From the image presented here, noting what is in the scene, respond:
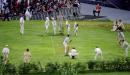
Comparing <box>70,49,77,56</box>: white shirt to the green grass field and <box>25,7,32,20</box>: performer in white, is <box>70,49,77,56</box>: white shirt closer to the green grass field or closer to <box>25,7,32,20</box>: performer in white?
the green grass field

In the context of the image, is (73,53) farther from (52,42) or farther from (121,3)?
(121,3)

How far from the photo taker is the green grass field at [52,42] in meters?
43.8

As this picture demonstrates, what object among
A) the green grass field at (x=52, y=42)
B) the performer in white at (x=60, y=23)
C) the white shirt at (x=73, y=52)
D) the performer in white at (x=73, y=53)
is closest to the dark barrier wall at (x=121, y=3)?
the green grass field at (x=52, y=42)

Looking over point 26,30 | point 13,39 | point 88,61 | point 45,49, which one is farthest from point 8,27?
point 88,61

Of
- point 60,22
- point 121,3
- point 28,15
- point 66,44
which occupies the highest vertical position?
point 60,22

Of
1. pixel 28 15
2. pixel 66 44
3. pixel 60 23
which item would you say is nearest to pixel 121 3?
pixel 28 15

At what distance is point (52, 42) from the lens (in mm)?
48875

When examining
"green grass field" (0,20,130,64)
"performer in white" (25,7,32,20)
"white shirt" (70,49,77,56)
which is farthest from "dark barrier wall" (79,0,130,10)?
"white shirt" (70,49,77,56)

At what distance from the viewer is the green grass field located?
4378 centimetres

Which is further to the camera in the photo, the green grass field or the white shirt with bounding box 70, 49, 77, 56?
the green grass field

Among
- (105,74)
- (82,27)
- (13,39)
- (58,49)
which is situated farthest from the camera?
(82,27)

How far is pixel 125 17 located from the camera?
66.9 m

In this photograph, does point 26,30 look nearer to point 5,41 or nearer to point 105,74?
point 5,41

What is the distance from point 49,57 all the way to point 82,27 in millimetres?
15619
